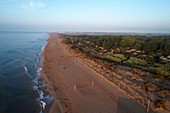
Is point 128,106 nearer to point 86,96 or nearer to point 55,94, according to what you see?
point 86,96

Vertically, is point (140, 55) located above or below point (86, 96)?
below

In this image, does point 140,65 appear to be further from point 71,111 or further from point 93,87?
point 71,111

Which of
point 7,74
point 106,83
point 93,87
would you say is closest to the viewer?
point 93,87

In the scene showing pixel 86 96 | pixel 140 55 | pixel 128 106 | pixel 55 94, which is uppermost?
pixel 128 106

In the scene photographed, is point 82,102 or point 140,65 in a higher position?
point 82,102

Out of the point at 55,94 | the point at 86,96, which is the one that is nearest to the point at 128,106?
the point at 86,96

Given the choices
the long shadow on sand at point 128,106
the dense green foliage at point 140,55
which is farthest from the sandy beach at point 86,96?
the dense green foliage at point 140,55

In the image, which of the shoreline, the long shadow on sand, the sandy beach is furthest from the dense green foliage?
the shoreline

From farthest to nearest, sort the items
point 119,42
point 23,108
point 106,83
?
1. point 119,42
2. point 106,83
3. point 23,108

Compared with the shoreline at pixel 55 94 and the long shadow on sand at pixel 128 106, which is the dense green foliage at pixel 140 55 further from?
the shoreline at pixel 55 94

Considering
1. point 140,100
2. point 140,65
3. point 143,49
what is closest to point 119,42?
point 143,49

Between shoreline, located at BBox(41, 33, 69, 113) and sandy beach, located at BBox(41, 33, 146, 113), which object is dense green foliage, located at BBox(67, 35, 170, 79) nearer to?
sandy beach, located at BBox(41, 33, 146, 113)
